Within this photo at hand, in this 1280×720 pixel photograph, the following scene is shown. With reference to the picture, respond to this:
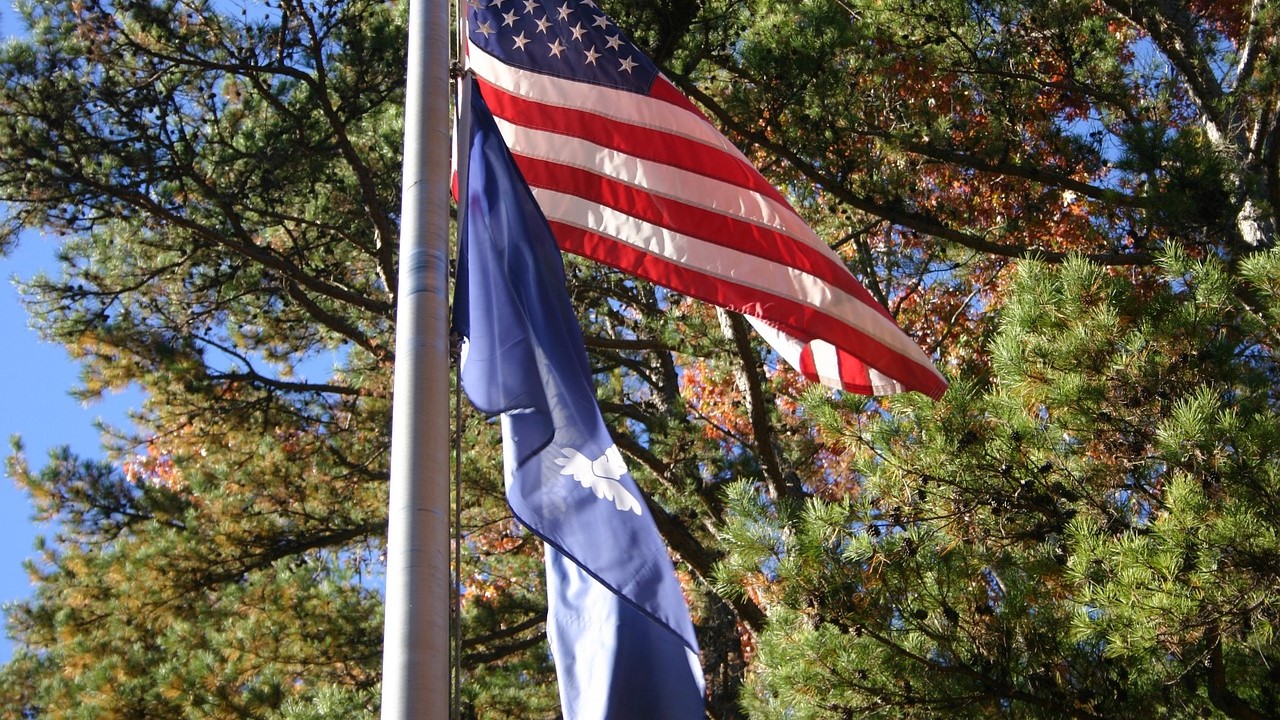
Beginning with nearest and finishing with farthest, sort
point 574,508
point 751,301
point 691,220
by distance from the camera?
point 574,508 < point 751,301 < point 691,220

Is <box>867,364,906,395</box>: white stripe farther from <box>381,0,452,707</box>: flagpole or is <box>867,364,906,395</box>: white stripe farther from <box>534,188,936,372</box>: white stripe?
<box>381,0,452,707</box>: flagpole

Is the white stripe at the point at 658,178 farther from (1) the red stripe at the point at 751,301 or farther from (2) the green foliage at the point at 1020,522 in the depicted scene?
(2) the green foliage at the point at 1020,522

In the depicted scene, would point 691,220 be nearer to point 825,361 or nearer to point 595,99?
point 595,99

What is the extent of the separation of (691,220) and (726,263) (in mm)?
227

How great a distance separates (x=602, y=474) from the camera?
4.34 metres

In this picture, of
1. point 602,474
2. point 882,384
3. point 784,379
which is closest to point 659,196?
point 882,384

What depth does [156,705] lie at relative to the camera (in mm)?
9656

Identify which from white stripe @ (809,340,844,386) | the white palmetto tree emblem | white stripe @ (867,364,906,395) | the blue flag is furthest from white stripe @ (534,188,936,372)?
the white palmetto tree emblem

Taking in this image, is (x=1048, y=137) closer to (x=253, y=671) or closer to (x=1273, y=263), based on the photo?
(x=1273, y=263)

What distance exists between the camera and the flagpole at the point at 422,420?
3668 millimetres

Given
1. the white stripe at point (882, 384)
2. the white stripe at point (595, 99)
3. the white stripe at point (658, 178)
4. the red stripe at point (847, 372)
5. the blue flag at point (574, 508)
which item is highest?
the white stripe at point (595, 99)

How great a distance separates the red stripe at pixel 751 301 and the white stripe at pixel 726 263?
0.02 m

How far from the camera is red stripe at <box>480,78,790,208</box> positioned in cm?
582

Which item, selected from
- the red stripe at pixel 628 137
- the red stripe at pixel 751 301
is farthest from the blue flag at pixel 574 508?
the red stripe at pixel 628 137
